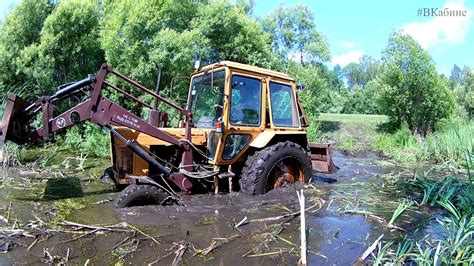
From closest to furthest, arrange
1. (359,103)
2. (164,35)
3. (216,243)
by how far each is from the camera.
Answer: (216,243) < (164,35) < (359,103)

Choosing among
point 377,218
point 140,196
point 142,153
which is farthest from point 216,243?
point 377,218

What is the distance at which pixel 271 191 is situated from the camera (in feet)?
20.5

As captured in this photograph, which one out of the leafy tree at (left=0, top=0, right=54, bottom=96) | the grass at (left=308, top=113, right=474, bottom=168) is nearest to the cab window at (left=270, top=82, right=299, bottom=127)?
the grass at (left=308, top=113, right=474, bottom=168)

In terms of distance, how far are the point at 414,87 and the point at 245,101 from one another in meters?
11.8

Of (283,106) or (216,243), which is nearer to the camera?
Answer: (216,243)

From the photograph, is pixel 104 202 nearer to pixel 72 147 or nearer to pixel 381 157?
pixel 72 147

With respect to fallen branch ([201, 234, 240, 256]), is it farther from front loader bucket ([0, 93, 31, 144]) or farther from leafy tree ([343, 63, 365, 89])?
leafy tree ([343, 63, 365, 89])

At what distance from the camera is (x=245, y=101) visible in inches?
245

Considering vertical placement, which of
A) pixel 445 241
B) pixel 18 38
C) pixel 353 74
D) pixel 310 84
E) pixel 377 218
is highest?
pixel 353 74

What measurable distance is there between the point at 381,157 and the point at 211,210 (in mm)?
9163

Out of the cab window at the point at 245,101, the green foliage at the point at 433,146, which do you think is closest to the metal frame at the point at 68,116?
the cab window at the point at 245,101

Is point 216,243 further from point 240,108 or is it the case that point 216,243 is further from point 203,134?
point 240,108

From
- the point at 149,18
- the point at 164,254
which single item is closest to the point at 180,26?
the point at 149,18

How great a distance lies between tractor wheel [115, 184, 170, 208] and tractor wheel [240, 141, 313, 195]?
56.3 inches
